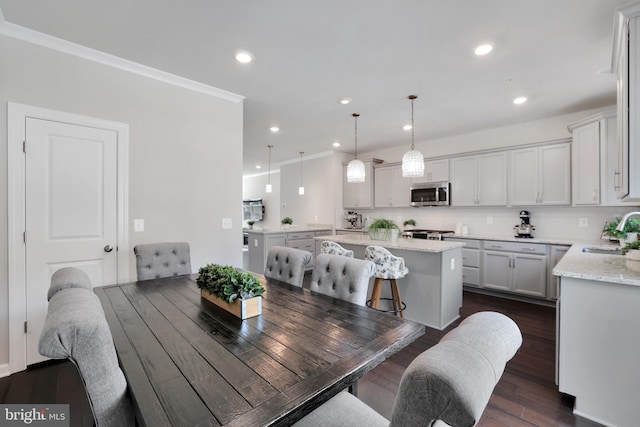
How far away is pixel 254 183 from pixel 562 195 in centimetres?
874

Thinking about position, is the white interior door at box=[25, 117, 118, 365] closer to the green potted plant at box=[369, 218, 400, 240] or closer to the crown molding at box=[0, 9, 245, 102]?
the crown molding at box=[0, 9, 245, 102]

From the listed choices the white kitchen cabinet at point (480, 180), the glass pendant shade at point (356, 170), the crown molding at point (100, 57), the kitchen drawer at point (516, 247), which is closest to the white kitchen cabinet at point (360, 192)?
the white kitchen cabinet at point (480, 180)

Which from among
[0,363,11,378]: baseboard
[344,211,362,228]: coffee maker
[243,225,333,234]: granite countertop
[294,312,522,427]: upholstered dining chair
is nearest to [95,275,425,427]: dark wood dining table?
[294,312,522,427]: upholstered dining chair

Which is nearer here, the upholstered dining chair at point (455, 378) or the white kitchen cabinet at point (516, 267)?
the upholstered dining chair at point (455, 378)

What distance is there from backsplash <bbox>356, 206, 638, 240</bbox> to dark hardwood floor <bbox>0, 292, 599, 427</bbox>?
2231 millimetres

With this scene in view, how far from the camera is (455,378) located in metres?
0.54

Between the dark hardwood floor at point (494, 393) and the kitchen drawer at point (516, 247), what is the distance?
1.54 m

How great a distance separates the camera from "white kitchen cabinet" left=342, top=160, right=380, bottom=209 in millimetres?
6094

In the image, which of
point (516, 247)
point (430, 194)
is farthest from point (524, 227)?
point (430, 194)

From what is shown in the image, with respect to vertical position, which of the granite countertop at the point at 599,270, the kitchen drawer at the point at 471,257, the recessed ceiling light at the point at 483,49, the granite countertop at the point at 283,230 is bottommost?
the kitchen drawer at the point at 471,257

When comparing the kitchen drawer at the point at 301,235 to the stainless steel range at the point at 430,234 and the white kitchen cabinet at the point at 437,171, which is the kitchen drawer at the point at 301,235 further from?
the white kitchen cabinet at the point at 437,171

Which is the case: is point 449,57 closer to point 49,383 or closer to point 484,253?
point 484,253

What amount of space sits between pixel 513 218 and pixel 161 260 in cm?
508

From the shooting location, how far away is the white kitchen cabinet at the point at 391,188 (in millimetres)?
5625
